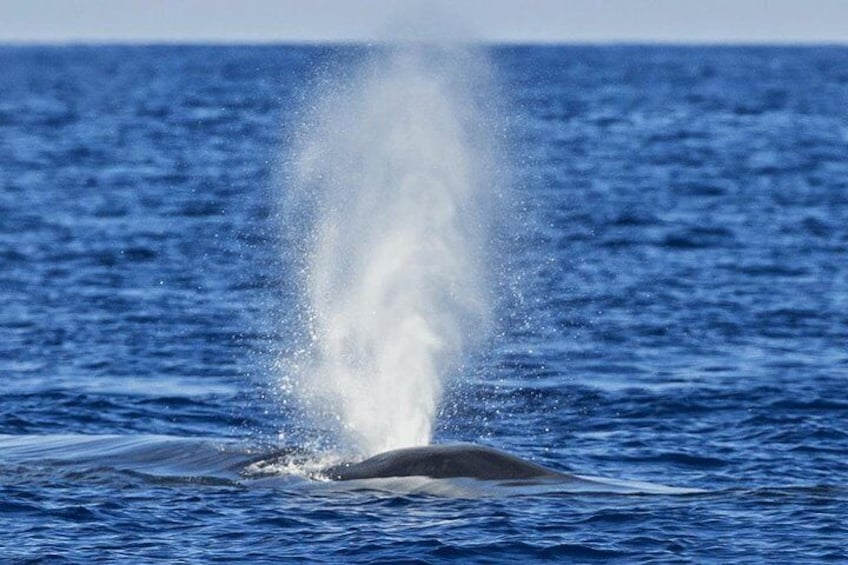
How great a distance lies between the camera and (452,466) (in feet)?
74.8

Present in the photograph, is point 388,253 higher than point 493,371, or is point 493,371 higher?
point 388,253

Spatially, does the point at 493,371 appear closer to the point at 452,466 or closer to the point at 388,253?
the point at 388,253

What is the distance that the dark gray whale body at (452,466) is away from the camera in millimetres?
22766

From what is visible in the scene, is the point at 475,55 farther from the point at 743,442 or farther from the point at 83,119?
the point at 83,119

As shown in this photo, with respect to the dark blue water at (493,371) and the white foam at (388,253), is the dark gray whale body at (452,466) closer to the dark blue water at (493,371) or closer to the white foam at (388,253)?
the dark blue water at (493,371)

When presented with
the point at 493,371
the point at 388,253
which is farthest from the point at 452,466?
the point at 493,371

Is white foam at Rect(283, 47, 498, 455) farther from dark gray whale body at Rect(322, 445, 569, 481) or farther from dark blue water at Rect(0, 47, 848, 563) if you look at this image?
dark gray whale body at Rect(322, 445, 569, 481)

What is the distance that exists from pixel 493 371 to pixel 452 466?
34.4ft

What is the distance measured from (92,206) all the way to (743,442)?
116 feet

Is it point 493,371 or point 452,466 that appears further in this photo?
point 493,371

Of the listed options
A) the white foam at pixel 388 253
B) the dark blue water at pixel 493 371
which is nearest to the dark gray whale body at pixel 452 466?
the dark blue water at pixel 493 371

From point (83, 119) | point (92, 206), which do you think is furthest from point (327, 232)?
point (83, 119)

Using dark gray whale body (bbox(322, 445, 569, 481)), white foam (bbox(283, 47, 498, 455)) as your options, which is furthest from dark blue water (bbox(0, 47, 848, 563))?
white foam (bbox(283, 47, 498, 455))

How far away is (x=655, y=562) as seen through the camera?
19.4 m
